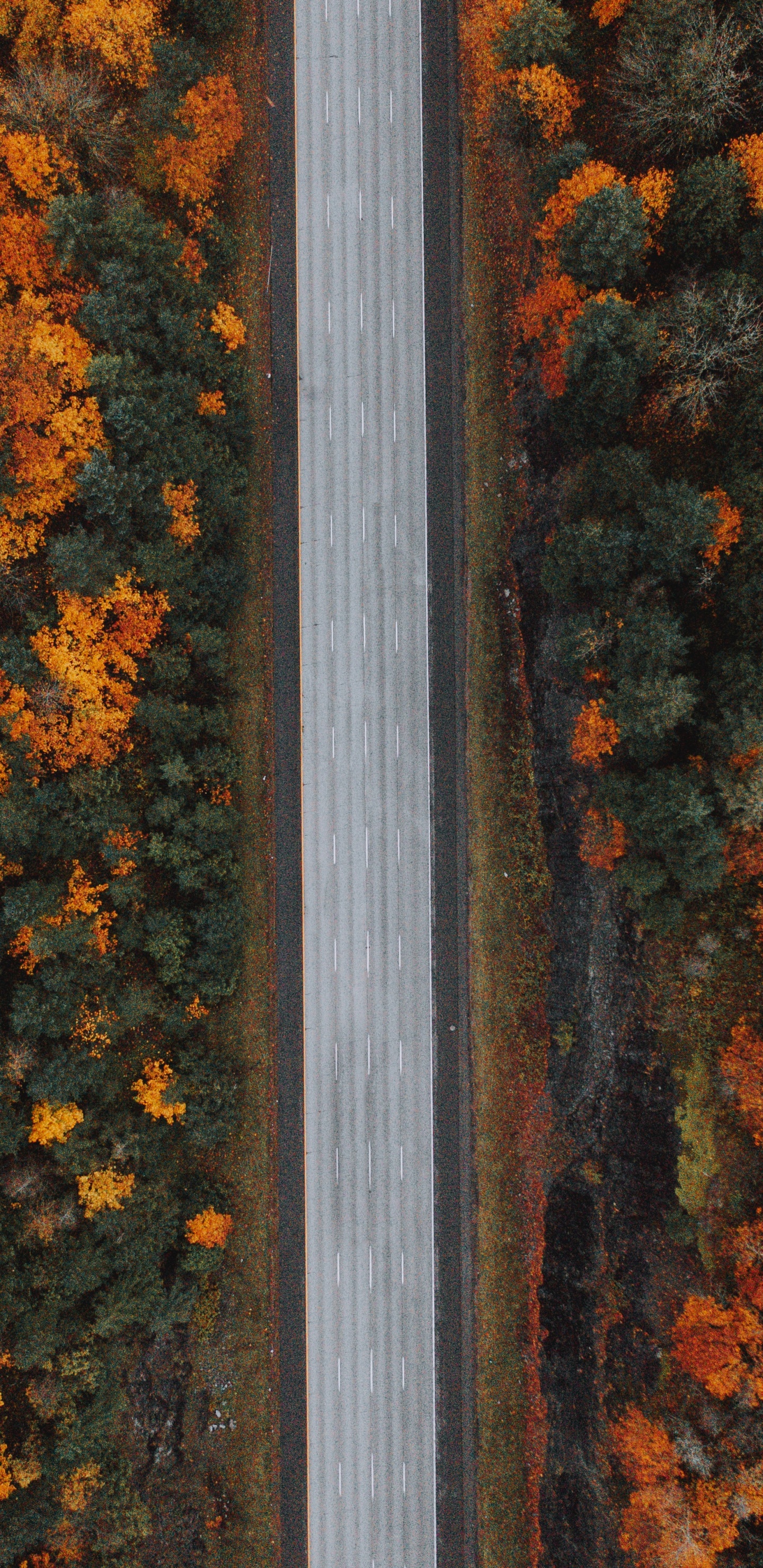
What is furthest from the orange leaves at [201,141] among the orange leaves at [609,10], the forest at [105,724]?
the orange leaves at [609,10]

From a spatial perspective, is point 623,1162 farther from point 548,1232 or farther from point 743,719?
point 743,719

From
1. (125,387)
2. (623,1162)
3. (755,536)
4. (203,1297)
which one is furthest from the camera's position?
(203,1297)

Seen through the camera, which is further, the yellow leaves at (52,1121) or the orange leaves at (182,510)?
the orange leaves at (182,510)

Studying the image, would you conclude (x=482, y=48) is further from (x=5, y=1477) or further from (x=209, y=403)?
(x=5, y=1477)

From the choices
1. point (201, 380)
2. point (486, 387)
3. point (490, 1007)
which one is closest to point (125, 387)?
point (201, 380)

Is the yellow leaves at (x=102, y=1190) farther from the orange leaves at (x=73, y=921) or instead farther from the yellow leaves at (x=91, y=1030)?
the orange leaves at (x=73, y=921)

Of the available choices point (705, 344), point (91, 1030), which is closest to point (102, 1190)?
point (91, 1030)
